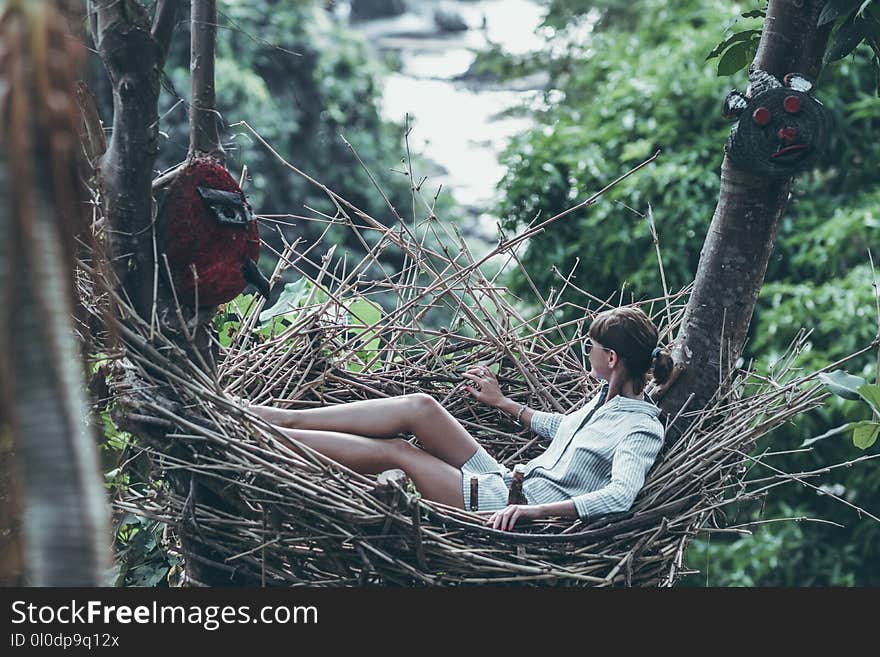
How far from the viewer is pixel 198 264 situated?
1954mm

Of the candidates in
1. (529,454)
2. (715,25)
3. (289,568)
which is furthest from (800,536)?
(289,568)

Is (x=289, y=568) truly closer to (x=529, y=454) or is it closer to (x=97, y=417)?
(x=97, y=417)

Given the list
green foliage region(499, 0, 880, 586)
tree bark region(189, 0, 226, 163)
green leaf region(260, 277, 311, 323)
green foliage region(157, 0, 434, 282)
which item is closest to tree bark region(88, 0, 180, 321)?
tree bark region(189, 0, 226, 163)

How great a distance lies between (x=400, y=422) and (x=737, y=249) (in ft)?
3.29

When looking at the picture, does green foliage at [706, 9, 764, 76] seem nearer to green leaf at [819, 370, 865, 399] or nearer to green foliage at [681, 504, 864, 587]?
green leaf at [819, 370, 865, 399]

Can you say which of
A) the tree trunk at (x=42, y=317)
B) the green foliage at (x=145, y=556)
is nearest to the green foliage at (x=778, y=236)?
the green foliage at (x=145, y=556)

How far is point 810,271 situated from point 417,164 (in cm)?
568

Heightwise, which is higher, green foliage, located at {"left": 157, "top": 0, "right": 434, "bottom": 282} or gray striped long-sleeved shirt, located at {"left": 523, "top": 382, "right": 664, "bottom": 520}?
green foliage, located at {"left": 157, "top": 0, "right": 434, "bottom": 282}

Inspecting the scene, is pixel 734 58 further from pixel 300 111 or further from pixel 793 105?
pixel 300 111

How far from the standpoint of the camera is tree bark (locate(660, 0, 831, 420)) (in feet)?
8.01

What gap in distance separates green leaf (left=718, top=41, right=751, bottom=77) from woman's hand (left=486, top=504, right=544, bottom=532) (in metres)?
1.35

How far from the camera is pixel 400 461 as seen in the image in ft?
8.38

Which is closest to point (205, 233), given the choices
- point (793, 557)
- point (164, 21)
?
point (164, 21)

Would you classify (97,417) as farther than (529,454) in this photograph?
No
